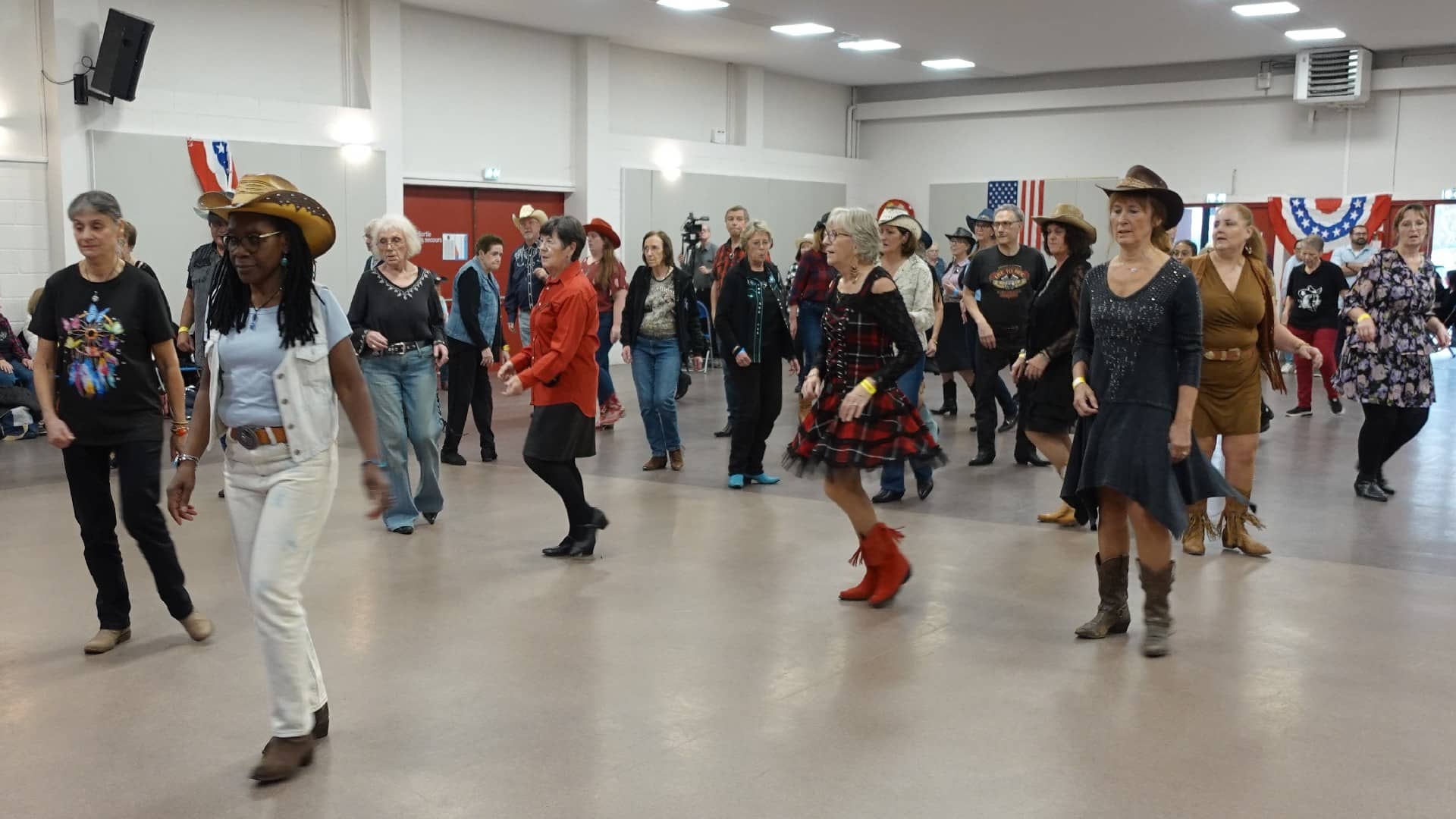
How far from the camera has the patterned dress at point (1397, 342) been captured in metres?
6.83

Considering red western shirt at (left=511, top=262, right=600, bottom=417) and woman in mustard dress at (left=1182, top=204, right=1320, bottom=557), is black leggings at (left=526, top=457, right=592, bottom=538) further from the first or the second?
woman in mustard dress at (left=1182, top=204, right=1320, bottom=557)

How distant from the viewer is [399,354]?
610 centimetres

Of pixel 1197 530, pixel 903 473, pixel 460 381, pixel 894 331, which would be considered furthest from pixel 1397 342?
pixel 460 381

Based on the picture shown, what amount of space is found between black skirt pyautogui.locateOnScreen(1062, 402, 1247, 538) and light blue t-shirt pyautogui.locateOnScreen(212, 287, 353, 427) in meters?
2.57

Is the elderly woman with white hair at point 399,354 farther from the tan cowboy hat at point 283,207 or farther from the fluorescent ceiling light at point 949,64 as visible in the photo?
the fluorescent ceiling light at point 949,64

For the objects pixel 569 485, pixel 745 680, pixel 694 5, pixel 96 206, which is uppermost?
pixel 694 5

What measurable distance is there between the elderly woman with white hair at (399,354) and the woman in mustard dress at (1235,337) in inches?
137

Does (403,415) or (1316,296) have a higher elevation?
(1316,296)

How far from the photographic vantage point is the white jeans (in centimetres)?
324

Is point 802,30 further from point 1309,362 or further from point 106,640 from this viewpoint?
point 106,640

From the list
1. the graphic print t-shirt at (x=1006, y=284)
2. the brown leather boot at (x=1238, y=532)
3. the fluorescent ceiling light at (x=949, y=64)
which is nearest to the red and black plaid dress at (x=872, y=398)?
the brown leather boot at (x=1238, y=532)

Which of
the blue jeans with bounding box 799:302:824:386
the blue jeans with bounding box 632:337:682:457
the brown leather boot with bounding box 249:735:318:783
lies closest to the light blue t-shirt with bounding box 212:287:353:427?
the brown leather boot with bounding box 249:735:318:783

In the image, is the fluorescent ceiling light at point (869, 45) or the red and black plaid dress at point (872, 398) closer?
the red and black plaid dress at point (872, 398)

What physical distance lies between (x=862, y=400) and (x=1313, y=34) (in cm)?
1191
